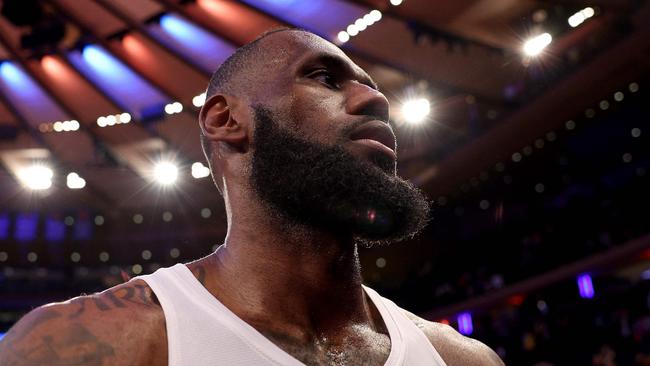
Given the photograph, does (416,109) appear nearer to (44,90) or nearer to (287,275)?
(44,90)

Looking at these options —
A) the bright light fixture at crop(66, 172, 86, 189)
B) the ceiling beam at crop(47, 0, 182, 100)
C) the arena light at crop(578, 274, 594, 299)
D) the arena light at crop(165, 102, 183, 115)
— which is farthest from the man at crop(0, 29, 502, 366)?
the bright light fixture at crop(66, 172, 86, 189)

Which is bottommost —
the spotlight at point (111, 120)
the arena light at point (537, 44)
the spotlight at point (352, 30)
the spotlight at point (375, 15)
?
the spotlight at point (111, 120)

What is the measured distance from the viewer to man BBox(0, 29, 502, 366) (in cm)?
140

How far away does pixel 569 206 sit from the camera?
47.6 feet

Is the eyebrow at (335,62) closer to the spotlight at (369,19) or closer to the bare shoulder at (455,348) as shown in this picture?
the bare shoulder at (455,348)

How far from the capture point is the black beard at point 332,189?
164 centimetres

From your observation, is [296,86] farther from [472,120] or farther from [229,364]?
[472,120]

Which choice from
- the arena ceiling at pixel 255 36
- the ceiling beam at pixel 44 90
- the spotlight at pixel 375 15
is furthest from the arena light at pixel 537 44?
the ceiling beam at pixel 44 90

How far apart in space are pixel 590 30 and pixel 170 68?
24.9ft

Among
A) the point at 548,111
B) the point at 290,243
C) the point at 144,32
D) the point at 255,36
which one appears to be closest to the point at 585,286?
the point at 548,111

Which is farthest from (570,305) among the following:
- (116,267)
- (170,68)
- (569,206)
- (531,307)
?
(116,267)

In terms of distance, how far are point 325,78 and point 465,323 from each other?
15168 millimetres

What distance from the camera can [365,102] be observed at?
1.75 m

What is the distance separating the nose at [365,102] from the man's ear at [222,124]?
0.33 metres
